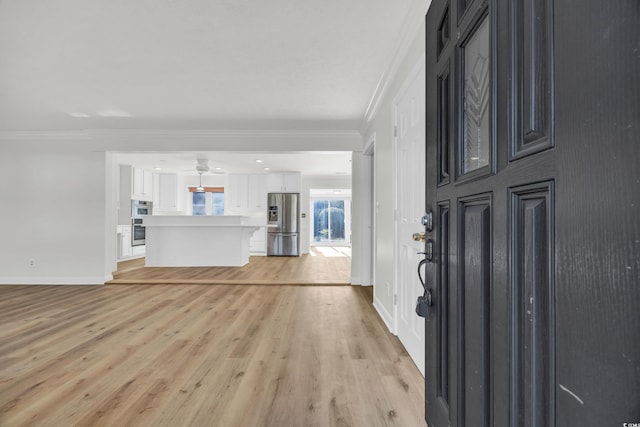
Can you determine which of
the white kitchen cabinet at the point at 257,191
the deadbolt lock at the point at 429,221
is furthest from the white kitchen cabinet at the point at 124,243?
the deadbolt lock at the point at 429,221

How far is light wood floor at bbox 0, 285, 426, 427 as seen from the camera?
165cm

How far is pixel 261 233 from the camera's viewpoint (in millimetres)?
9297

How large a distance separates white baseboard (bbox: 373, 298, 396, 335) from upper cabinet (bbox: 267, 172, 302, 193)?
5.93 meters

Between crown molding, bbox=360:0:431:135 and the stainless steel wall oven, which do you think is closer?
crown molding, bbox=360:0:431:135

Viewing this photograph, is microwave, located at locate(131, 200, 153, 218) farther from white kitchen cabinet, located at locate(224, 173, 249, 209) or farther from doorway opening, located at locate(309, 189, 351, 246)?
doorway opening, located at locate(309, 189, 351, 246)

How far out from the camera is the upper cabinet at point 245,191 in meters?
9.34

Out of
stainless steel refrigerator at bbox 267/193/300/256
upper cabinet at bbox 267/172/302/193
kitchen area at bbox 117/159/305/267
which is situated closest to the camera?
kitchen area at bbox 117/159/305/267

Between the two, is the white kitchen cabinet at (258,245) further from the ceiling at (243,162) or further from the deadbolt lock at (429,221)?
the deadbolt lock at (429,221)

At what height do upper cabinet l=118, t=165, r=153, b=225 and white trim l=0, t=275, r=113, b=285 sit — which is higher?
upper cabinet l=118, t=165, r=153, b=225

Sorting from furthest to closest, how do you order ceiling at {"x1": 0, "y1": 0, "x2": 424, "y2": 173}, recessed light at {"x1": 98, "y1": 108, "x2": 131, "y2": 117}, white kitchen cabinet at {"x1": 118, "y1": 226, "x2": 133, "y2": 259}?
1. white kitchen cabinet at {"x1": 118, "y1": 226, "x2": 133, "y2": 259}
2. recessed light at {"x1": 98, "y1": 108, "x2": 131, "y2": 117}
3. ceiling at {"x1": 0, "y1": 0, "x2": 424, "y2": 173}

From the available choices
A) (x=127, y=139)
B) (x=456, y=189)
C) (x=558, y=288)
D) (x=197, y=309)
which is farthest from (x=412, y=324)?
(x=127, y=139)

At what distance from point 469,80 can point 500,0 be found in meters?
0.23

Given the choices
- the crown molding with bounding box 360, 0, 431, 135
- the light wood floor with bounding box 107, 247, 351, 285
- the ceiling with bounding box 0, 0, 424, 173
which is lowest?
the light wood floor with bounding box 107, 247, 351, 285

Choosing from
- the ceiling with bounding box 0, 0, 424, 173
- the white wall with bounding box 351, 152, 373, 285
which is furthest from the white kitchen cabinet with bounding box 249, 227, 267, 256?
the ceiling with bounding box 0, 0, 424, 173
